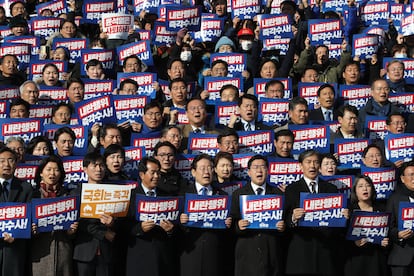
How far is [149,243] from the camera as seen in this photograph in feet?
45.2

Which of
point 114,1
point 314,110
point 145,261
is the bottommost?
point 145,261

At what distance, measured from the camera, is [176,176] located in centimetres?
1446

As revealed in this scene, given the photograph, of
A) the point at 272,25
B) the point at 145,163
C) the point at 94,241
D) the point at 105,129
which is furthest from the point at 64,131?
the point at 272,25

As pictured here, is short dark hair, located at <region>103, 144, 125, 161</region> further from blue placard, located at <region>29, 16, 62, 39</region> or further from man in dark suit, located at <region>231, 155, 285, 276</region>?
blue placard, located at <region>29, 16, 62, 39</region>

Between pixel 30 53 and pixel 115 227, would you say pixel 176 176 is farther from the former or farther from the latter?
pixel 30 53

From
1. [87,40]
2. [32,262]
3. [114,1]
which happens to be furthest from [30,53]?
[32,262]

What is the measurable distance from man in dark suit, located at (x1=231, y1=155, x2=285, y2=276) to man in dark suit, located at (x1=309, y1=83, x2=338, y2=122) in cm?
271

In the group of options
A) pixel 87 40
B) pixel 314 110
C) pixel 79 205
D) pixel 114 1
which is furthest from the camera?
pixel 114 1

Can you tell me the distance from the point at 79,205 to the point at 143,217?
699 mm

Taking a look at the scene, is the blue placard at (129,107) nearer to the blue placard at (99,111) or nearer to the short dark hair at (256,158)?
the blue placard at (99,111)

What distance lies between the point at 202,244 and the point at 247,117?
2566 mm

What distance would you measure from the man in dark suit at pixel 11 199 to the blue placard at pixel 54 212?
0.31 m

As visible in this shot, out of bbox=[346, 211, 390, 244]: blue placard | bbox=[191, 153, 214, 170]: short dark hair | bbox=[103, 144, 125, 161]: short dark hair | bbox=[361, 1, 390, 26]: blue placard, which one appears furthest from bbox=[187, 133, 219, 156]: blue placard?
bbox=[361, 1, 390, 26]: blue placard

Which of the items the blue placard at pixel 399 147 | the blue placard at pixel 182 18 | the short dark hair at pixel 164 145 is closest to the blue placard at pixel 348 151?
the blue placard at pixel 399 147
